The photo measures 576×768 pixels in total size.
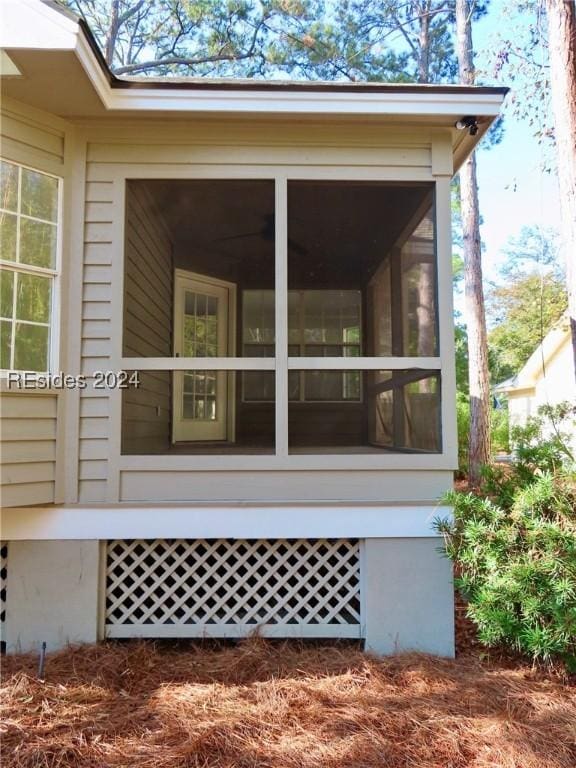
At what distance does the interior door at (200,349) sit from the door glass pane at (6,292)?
1356 mm

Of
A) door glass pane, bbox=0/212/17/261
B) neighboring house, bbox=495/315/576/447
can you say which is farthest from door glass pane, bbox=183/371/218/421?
neighboring house, bbox=495/315/576/447

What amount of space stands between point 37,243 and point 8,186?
0.36 metres

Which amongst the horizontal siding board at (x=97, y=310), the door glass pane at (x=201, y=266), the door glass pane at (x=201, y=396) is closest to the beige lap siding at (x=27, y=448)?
the horizontal siding board at (x=97, y=310)

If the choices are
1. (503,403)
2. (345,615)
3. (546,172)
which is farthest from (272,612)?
(503,403)

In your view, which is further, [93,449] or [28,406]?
[93,449]

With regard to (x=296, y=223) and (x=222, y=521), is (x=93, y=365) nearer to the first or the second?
(x=222, y=521)

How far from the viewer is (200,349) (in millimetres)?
5059

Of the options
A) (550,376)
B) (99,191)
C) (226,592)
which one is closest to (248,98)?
(99,191)

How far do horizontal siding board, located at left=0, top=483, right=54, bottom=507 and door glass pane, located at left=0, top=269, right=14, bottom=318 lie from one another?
104cm

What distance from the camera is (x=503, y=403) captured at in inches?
1056

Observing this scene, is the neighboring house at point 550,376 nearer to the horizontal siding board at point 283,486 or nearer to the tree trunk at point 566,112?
the tree trunk at point 566,112

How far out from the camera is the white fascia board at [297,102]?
3.23 metres

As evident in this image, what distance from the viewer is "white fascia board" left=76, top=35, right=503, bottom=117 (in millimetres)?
3227

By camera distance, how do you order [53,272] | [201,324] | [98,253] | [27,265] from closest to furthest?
[27,265] < [53,272] < [98,253] < [201,324]
